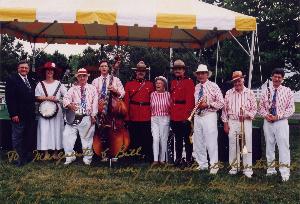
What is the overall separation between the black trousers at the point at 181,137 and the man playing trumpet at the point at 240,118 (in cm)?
73

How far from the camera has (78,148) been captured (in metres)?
8.55

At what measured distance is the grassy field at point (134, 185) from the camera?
558 centimetres

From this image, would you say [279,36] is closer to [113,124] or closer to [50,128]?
[113,124]

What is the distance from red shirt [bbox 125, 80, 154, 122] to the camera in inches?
304

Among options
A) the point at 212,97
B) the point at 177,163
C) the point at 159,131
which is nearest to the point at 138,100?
the point at 159,131

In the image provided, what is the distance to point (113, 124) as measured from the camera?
721cm

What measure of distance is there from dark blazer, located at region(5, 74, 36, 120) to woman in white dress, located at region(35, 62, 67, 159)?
0.96 feet

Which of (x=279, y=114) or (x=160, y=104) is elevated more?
(x=160, y=104)

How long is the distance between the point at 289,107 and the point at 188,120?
1.55m

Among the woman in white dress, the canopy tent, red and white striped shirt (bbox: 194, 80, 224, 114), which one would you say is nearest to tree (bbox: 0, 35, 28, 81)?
the canopy tent

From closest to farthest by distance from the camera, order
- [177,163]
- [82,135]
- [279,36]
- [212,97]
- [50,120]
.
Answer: [212,97], [177,163], [82,135], [50,120], [279,36]

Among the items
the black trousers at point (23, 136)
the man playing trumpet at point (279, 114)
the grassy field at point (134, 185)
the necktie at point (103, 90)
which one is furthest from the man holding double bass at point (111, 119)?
the man playing trumpet at point (279, 114)

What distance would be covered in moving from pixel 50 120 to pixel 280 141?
391 cm

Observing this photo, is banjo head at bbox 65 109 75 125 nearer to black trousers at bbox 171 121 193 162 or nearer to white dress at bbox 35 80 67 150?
white dress at bbox 35 80 67 150
